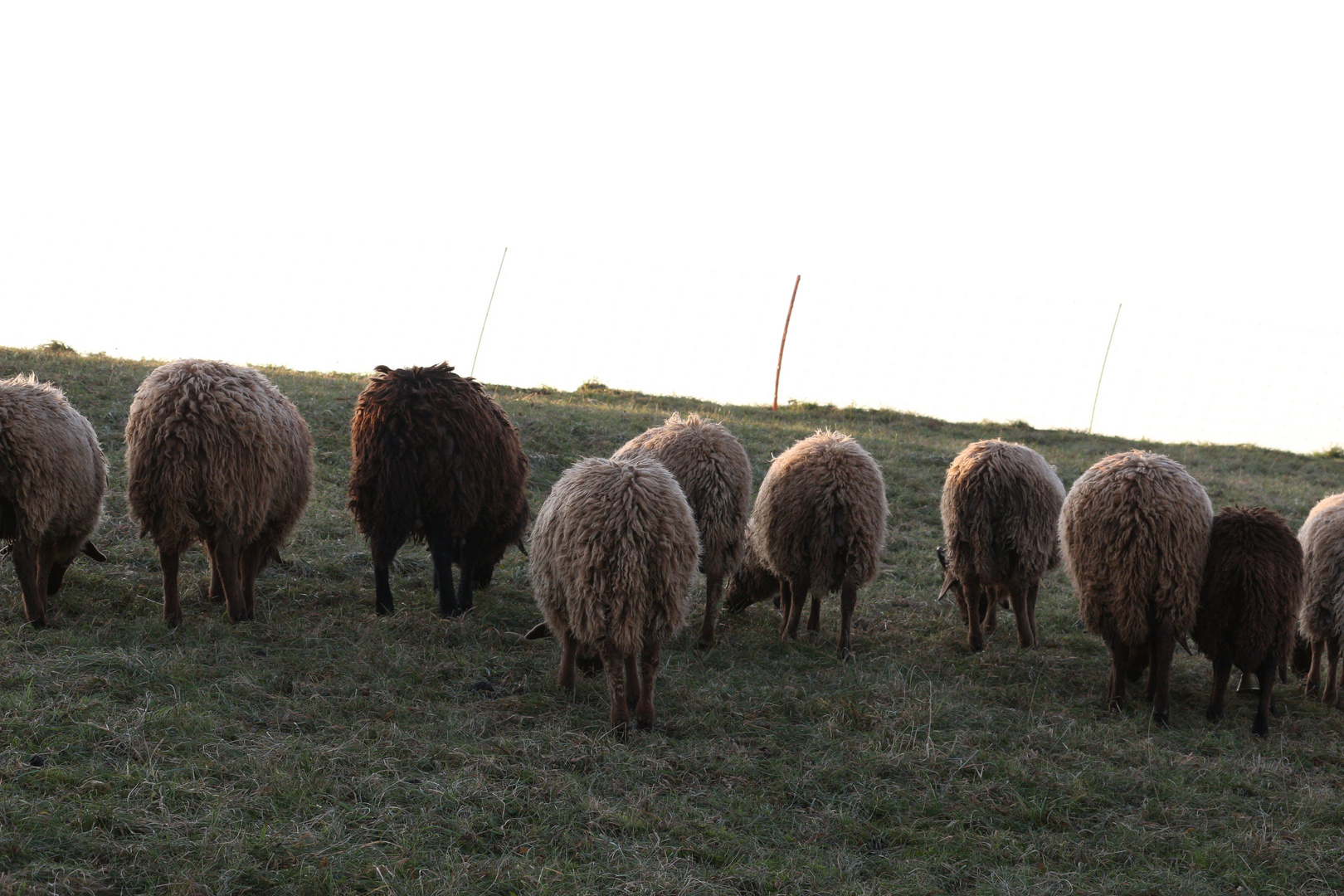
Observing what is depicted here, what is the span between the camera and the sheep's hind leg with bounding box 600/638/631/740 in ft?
19.4

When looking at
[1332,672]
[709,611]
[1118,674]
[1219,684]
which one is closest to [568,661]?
[709,611]

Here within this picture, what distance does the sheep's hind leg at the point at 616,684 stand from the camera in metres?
5.91

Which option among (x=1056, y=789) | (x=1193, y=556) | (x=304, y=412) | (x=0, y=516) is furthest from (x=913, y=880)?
(x=304, y=412)

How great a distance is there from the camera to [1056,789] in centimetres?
551

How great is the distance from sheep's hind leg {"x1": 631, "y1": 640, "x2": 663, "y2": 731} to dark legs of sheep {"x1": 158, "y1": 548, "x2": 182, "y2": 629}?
10.7ft

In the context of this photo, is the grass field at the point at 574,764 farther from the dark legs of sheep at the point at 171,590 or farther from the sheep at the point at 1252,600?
the sheep at the point at 1252,600

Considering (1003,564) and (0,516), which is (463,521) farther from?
(1003,564)

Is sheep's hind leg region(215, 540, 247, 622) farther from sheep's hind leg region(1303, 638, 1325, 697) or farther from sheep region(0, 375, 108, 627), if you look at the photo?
sheep's hind leg region(1303, 638, 1325, 697)

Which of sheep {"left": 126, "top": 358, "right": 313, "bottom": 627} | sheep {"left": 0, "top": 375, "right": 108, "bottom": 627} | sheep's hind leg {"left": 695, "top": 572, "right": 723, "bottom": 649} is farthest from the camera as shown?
sheep's hind leg {"left": 695, "top": 572, "right": 723, "bottom": 649}

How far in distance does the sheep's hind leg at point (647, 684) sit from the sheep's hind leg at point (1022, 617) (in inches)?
150

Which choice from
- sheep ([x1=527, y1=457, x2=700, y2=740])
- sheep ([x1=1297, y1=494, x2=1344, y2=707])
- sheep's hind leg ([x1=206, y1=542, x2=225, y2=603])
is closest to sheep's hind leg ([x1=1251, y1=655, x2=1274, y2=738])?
sheep ([x1=1297, y1=494, x2=1344, y2=707])

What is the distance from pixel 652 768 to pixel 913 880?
150 centimetres

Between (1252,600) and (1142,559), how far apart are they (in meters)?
Answer: 0.73

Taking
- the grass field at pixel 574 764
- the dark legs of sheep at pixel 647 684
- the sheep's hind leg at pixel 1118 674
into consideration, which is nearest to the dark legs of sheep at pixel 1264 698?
the grass field at pixel 574 764
